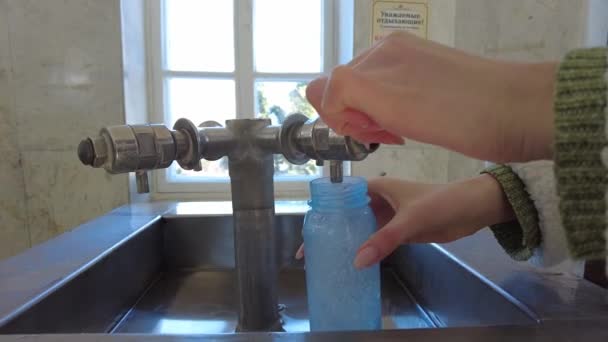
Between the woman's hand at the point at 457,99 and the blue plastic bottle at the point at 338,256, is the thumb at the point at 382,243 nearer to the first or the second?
the blue plastic bottle at the point at 338,256

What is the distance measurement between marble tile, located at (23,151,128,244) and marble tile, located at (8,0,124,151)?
0.05m

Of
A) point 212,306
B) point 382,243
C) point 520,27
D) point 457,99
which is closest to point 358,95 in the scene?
point 457,99

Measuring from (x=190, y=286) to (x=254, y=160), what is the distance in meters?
0.30

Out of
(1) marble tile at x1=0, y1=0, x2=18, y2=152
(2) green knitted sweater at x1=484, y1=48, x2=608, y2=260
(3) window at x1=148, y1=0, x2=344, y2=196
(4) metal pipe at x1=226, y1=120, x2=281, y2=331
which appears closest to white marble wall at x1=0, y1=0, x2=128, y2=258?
(1) marble tile at x1=0, y1=0, x2=18, y2=152

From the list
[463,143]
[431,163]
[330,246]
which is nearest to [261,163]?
[330,246]

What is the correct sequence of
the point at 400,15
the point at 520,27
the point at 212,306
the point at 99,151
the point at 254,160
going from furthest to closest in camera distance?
the point at 400,15 < the point at 520,27 < the point at 212,306 < the point at 254,160 < the point at 99,151

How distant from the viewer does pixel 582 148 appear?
252mm

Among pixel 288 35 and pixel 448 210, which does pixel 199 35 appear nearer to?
pixel 288 35

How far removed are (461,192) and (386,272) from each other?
0.91ft

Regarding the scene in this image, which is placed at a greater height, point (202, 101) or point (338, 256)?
point (202, 101)

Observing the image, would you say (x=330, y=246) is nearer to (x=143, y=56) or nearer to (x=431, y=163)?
Result: (x=431, y=163)

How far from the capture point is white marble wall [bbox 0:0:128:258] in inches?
47.6

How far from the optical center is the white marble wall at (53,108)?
121 centimetres

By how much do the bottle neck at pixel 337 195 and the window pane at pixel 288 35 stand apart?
4.01 ft
